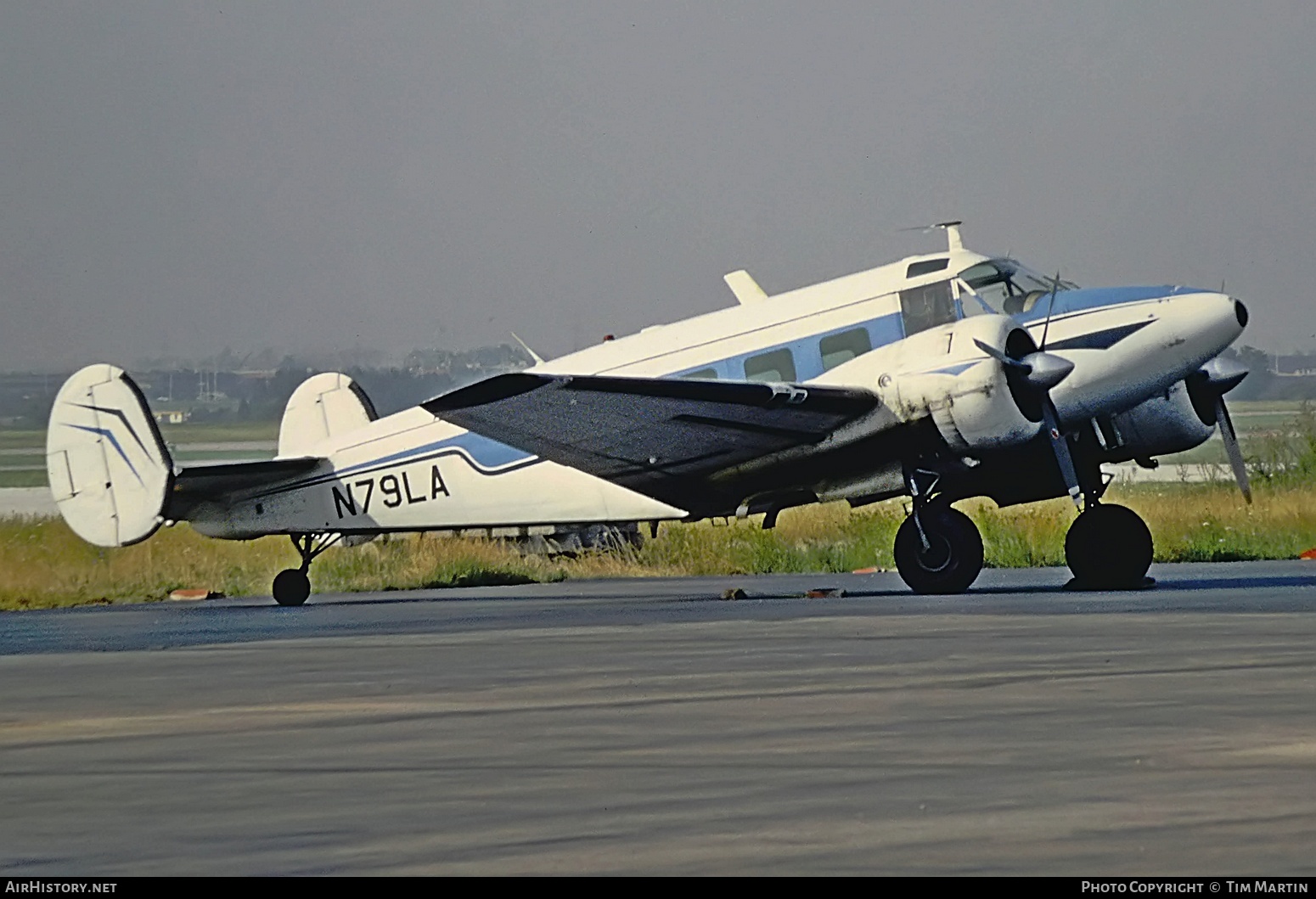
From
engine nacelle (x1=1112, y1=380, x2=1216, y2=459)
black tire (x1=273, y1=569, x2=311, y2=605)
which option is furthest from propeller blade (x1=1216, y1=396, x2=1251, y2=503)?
black tire (x1=273, y1=569, x2=311, y2=605)

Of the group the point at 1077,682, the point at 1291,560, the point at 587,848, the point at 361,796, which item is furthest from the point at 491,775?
the point at 1291,560

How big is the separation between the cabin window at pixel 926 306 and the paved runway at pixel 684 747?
3.74 m

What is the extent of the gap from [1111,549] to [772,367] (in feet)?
12.1

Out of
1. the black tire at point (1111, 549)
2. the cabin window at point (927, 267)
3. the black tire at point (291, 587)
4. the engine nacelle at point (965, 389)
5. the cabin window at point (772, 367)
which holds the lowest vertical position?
the black tire at point (1111, 549)

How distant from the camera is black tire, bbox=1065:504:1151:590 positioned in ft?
66.6

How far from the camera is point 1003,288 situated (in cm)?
2053

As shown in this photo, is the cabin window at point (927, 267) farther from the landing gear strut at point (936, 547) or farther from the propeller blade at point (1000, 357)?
the landing gear strut at point (936, 547)

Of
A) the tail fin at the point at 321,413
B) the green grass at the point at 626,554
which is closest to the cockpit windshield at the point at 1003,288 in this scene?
the tail fin at the point at 321,413

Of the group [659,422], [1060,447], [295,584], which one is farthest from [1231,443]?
[295,584]

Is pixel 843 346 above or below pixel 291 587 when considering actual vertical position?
above

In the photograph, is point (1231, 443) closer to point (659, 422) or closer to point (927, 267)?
point (927, 267)

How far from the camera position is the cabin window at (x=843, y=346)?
68.4 ft

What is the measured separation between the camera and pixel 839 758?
29.2ft

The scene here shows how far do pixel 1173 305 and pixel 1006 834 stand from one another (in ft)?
44.0
